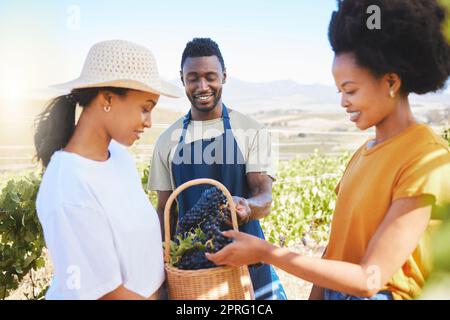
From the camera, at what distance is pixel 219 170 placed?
2.07 meters

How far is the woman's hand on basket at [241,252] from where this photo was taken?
1.27m

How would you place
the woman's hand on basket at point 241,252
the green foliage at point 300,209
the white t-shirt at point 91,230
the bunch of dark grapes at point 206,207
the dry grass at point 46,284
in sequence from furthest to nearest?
the green foliage at point 300,209
the dry grass at point 46,284
the bunch of dark grapes at point 206,207
the woman's hand on basket at point 241,252
the white t-shirt at point 91,230

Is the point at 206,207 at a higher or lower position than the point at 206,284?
higher

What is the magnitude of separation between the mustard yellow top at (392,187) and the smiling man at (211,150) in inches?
28.5

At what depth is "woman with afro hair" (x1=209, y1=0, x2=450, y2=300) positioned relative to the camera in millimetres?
1110

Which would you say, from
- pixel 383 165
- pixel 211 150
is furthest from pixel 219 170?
pixel 383 165

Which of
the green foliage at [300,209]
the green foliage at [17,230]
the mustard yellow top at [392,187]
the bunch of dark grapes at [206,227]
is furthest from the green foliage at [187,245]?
the green foliage at [300,209]

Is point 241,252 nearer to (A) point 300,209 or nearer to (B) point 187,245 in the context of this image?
(B) point 187,245

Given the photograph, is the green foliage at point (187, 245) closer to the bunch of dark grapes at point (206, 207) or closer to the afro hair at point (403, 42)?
the bunch of dark grapes at point (206, 207)

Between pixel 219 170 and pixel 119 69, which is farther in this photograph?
pixel 219 170

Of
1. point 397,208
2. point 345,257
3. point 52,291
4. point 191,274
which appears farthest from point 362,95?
point 52,291

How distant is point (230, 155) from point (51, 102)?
89cm

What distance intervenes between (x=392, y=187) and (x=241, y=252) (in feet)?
1.43

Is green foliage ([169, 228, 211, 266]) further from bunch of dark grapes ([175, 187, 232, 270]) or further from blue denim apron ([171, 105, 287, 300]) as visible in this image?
blue denim apron ([171, 105, 287, 300])
